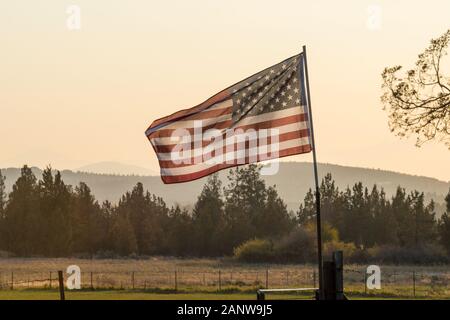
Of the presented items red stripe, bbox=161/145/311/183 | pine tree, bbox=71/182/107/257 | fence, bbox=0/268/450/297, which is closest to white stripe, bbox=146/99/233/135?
red stripe, bbox=161/145/311/183

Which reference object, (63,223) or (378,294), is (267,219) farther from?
(378,294)

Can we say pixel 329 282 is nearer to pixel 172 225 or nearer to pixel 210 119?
pixel 210 119

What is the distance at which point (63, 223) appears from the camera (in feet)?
490

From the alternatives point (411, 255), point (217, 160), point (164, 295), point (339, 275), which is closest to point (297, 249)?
point (411, 255)

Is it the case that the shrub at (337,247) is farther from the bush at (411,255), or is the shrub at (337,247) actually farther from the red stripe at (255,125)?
the red stripe at (255,125)

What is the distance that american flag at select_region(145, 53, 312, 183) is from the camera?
888 inches

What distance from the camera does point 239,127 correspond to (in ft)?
75.5

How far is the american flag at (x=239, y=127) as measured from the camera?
22.6m

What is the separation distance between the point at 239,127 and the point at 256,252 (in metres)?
108

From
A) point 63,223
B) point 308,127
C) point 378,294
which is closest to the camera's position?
point 308,127

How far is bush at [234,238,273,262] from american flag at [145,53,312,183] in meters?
105

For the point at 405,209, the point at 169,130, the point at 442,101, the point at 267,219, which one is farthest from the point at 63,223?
the point at 169,130
